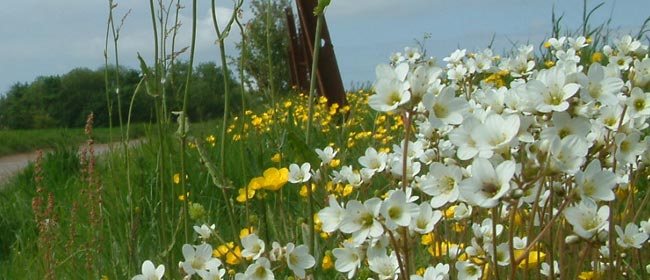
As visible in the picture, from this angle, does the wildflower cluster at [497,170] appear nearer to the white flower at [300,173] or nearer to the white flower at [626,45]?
the white flower at [300,173]

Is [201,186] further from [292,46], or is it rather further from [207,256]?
[292,46]

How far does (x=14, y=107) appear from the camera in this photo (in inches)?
604

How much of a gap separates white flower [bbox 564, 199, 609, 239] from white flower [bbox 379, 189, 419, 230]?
0.68 ft

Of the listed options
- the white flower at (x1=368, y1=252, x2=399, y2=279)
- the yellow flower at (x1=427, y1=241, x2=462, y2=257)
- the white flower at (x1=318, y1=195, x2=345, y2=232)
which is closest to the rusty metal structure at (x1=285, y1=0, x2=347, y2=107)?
the yellow flower at (x1=427, y1=241, x2=462, y2=257)

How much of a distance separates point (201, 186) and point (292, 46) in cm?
371

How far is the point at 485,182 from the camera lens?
3.26 feet

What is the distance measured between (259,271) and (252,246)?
8 cm

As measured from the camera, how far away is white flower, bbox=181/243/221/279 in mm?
1450

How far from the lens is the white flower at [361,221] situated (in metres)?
1.14

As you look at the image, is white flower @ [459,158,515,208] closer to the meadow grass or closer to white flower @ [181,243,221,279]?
the meadow grass

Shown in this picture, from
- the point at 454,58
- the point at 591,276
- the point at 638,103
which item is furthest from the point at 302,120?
the point at 638,103

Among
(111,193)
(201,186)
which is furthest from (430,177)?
(111,193)

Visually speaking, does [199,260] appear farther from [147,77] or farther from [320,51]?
[320,51]

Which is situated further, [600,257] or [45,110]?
[45,110]
